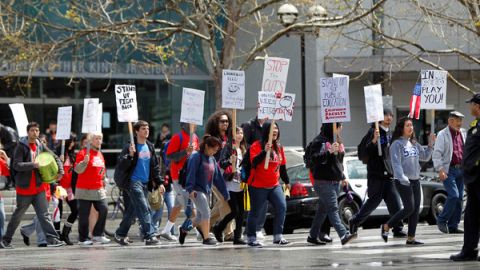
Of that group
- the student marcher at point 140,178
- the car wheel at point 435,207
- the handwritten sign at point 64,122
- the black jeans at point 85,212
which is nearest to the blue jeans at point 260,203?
the student marcher at point 140,178

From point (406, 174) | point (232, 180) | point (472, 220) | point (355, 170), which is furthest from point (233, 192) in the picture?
point (355, 170)

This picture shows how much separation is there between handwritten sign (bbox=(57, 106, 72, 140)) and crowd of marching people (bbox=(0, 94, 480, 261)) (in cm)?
38

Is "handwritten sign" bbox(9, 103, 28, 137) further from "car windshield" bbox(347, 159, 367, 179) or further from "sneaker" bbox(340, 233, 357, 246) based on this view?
"car windshield" bbox(347, 159, 367, 179)

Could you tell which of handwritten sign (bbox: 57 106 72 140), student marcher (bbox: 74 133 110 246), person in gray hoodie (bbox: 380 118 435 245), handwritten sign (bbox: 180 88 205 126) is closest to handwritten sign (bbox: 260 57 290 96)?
handwritten sign (bbox: 180 88 205 126)

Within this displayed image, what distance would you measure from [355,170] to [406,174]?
17.0 feet

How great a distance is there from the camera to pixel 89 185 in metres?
16.6

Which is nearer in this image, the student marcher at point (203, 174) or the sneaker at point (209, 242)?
the student marcher at point (203, 174)

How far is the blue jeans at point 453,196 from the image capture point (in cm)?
1680

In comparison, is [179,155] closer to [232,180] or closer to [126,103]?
[232,180]

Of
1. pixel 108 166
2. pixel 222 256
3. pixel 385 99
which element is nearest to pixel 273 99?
pixel 222 256

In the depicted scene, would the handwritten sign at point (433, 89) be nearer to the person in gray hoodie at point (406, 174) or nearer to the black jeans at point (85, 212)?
the person in gray hoodie at point (406, 174)

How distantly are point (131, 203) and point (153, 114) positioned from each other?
2301 centimetres

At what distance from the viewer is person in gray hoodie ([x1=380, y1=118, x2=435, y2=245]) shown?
14.8 meters

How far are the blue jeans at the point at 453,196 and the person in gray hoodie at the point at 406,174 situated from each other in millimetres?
1712
